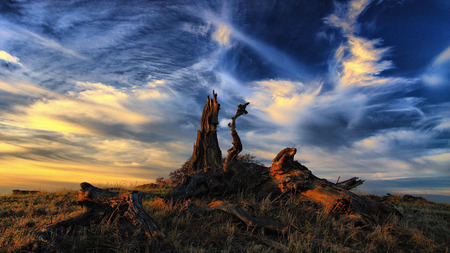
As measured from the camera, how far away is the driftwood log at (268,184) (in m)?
8.64

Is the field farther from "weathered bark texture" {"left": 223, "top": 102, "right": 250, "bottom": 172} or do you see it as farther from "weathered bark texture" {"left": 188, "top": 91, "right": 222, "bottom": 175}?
"weathered bark texture" {"left": 188, "top": 91, "right": 222, "bottom": 175}

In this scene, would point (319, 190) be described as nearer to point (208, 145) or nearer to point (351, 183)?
point (351, 183)

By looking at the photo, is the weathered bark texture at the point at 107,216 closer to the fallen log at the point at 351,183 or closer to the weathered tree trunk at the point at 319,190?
the weathered tree trunk at the point at 319,190

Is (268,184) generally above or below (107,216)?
above

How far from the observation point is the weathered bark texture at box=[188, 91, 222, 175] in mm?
16828

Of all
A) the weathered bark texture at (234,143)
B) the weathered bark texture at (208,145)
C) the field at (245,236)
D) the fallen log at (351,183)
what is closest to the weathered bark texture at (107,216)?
the field at (245,236)

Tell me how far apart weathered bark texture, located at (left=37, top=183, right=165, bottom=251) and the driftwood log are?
286 cm

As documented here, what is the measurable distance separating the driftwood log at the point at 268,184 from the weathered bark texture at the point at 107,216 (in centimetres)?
286

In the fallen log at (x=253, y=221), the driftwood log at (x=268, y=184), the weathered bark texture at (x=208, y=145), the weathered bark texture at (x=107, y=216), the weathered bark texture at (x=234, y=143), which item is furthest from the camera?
the weathered bark texture at (x=208, y=145)

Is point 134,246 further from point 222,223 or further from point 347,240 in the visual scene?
point 347,240

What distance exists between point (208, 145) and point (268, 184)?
762 cm

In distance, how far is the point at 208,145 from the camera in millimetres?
16953

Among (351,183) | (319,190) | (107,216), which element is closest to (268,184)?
(319,190)

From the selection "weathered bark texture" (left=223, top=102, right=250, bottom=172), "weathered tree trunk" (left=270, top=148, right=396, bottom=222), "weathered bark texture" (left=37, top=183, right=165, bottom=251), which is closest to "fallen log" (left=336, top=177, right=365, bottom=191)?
"weathered tree trunk" (left=270, top=148, right=396, bottom=222)
